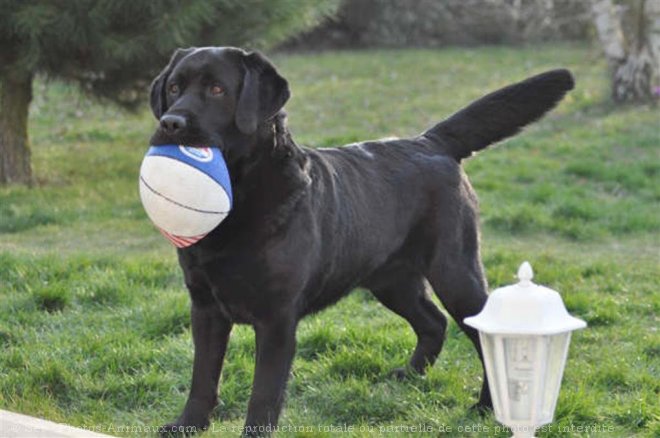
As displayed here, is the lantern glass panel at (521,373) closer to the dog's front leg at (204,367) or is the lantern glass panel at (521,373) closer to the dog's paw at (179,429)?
the dog's front leg at (204,367)

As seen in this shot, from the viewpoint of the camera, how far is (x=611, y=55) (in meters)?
A: 13.0

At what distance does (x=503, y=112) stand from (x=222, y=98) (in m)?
1.47

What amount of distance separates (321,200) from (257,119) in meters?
0.49

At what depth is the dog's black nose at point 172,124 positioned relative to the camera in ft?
12.7

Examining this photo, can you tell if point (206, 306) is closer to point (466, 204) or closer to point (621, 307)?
point (466, 204)

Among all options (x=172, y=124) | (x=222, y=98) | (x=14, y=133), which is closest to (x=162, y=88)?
(x=222, y=98)

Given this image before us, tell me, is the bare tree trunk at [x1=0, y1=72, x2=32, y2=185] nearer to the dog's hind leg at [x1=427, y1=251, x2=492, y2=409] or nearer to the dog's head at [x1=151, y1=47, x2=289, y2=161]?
the dog's hind leg at [x1=427, y1=251, x2=492, y2=409]

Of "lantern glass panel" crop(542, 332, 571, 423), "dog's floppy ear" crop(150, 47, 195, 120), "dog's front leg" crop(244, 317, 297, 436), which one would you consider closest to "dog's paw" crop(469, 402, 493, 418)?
"dog's front leg" crop(244, 317, 297, 436)

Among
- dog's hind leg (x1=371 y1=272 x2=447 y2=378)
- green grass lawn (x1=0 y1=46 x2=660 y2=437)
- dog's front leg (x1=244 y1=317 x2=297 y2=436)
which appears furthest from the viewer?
dog's hind leg (x1=371 y1=272 x2=447 y2=378)

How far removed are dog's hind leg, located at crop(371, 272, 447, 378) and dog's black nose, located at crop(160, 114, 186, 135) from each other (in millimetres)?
1580

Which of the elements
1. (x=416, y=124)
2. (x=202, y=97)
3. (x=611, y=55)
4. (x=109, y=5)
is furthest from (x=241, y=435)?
(x=611, y=55)

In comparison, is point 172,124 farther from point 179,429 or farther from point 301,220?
point 179,429

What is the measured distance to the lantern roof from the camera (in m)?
3.11

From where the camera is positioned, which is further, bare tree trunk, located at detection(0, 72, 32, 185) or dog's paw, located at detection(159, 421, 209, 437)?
bare tree trunk, located at detection(0, 72, 32, 185)
